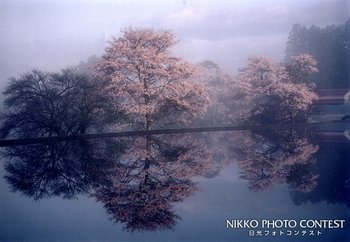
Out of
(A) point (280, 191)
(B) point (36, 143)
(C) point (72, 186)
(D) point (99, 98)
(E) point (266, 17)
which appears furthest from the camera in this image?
(B) point (36, 143)

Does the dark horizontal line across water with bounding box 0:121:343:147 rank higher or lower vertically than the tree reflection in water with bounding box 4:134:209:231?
higher

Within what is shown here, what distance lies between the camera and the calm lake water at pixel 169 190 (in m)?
1.76

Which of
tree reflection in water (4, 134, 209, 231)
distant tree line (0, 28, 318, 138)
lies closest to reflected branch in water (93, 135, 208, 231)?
tree reflection in water (4, 134, 209, 231)

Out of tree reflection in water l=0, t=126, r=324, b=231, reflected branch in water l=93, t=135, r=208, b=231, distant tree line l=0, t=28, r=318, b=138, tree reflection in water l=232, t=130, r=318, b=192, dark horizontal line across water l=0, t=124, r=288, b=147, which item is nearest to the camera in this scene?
reflected branch in water l=93, t=135, r=208, b=231

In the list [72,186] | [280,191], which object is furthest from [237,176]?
[72,186]

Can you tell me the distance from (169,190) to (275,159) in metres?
1.09

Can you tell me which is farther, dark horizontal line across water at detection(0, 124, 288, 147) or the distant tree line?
dark horizontal line across water at detection(0, 124, 288, 147)

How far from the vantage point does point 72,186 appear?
2.24 metres

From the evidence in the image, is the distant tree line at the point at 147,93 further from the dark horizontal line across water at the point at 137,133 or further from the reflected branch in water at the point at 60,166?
the reflected branch in water at the point at 60,166

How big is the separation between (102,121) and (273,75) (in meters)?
1.76

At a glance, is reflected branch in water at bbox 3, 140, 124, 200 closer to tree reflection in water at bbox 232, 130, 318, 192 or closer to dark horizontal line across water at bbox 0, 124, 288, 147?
dark horizontal line across water at bbox 0, 124, 288, 147

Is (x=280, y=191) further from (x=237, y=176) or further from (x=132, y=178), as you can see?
(x=132, y=178)

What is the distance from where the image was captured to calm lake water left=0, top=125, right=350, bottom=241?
1758 mm

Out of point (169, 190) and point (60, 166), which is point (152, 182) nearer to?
point (169, 190)
